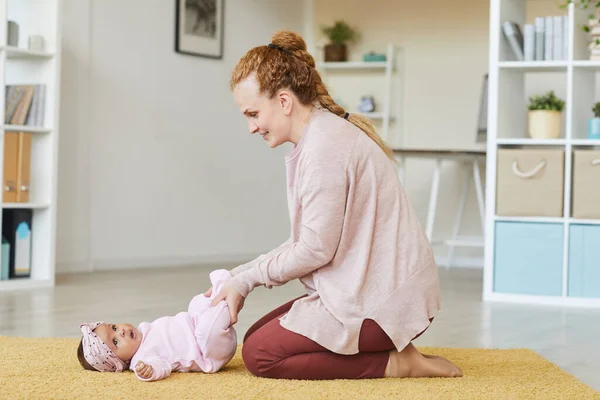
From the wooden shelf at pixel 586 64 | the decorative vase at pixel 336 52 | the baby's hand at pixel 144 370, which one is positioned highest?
the decorative vase at pixel 336 52

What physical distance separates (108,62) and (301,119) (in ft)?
12.0

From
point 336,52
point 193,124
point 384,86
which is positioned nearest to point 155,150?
point 193,124

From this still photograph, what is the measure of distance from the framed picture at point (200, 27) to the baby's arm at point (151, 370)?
13.5ft

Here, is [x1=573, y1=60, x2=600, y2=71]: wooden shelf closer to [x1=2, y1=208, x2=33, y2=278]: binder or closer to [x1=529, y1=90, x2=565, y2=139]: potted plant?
[x1=529, y1=90, x2=565, y2=139]: potted plant

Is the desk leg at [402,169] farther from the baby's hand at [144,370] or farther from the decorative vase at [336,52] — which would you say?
the baby's hand at [144,370]

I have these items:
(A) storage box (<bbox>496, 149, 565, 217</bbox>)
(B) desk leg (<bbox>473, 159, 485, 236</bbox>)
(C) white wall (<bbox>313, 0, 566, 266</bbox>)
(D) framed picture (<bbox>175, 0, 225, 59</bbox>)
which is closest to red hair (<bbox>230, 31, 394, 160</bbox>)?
(A) storage box (<bbox>496, 149, 565, 217</bbox>)

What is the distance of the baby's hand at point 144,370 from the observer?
215 centimetres

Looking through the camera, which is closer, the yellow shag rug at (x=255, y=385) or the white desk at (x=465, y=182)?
the yellow shag rug at (x=255, y=385)

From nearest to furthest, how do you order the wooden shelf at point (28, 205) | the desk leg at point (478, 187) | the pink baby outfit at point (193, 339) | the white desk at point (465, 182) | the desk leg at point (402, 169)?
the pink baby outfit at point (193, 339)
the wooden shelf at point (28, 205)
the white desk at point (465, 182)
the desk leg at point (478, 187)
the desk leg at point (402, 169)

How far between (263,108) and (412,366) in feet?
2.39

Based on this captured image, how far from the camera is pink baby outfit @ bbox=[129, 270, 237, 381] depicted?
2.20 meters

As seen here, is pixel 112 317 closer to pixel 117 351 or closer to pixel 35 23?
pixel 117 351

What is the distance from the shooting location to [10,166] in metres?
4.44

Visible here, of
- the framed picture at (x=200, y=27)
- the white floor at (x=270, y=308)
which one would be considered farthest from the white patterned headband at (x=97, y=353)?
the framed picture at (x=200, y=27)
